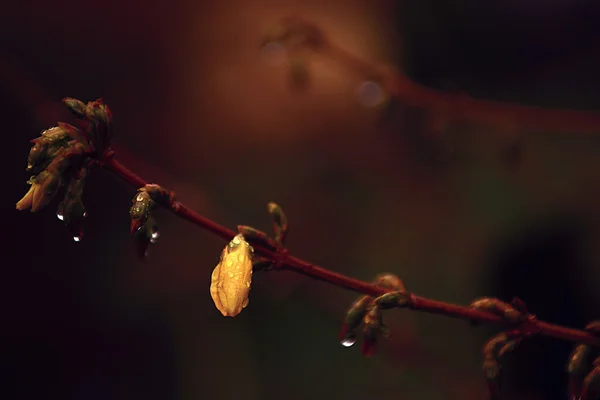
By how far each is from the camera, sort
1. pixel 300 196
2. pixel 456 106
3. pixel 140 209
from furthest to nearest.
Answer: pixel 300 196, pixel 456 106, pixel 140 209

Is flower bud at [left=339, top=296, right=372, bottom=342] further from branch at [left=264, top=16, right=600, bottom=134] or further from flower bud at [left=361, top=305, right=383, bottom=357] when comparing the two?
branch at [left=264, top=16, right=600, bottom=134]

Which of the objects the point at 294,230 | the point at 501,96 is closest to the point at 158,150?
the point at 294,230

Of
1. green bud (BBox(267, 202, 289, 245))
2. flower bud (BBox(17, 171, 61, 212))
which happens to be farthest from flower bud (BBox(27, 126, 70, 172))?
green bud (BBox(267, 202, 289, 245))

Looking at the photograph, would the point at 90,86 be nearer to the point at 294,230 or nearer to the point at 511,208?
the point at 294,230

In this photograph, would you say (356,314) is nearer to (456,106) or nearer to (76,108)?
(76,108)

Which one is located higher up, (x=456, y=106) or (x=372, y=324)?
(x=456, y=106)

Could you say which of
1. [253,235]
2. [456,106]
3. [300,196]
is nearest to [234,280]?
[253,235]

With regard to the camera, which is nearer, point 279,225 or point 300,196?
point 279,225
